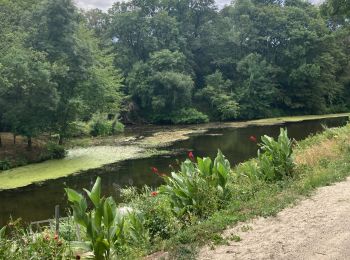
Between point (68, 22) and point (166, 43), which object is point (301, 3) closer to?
point (166, 43)

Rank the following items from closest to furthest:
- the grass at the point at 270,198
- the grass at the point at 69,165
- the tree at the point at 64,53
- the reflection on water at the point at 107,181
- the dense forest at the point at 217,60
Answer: the grass at the point at 270,198 → the reflection on water at the point at 107,181 → the grass at the point at 69,165 → the tree at the point at 64,53 → the dense forest at the point at 217,60

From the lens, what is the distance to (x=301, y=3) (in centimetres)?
6097

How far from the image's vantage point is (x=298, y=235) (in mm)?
6102

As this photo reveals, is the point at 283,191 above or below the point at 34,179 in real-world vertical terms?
above

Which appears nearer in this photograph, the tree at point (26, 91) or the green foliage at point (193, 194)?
the green foliage at point (193, 194)

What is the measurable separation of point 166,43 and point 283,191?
45.3m

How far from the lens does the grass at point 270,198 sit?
242 inches

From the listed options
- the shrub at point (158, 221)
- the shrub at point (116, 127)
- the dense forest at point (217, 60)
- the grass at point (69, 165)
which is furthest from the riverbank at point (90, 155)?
the shrub at point (158, 221)

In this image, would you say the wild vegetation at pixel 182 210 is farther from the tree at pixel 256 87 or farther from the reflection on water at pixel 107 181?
the tree at pixel 256 87

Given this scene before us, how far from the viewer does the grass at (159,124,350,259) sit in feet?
20.2

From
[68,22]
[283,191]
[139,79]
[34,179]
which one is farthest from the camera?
[139,79]

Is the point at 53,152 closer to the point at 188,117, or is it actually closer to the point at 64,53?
the point at 64,53

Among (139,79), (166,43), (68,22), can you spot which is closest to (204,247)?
(68,22)

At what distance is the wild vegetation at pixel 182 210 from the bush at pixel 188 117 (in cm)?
3421
